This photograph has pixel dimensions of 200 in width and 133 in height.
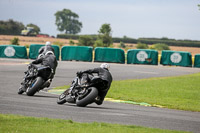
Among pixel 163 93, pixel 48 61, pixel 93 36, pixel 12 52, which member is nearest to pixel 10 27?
pixel 93 36

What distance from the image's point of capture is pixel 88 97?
562 inches

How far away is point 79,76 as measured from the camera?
15.0m

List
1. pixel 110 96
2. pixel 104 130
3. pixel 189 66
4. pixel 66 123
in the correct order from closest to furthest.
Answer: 1. pixel 104 130
2. pixel 66 123
3. pixel 110 96
4. pixel 189 66

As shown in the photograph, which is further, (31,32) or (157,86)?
(31,32)

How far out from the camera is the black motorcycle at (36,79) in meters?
16.9

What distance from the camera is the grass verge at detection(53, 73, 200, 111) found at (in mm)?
18922

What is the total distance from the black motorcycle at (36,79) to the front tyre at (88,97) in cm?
261

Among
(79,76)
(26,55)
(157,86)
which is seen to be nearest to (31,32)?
(26,55)

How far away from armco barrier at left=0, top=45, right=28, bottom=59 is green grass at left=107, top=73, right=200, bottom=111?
2282 cm

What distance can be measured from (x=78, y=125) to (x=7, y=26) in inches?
5310

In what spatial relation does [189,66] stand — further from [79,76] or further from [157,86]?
[79,76]

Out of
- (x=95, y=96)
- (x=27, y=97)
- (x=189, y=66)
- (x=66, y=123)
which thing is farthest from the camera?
(x=189, y=66)

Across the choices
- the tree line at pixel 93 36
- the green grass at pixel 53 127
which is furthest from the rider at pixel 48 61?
the tree line at pixel 93 36

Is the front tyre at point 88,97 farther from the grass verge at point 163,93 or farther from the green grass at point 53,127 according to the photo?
Answer: the grass verge at point 163,93
